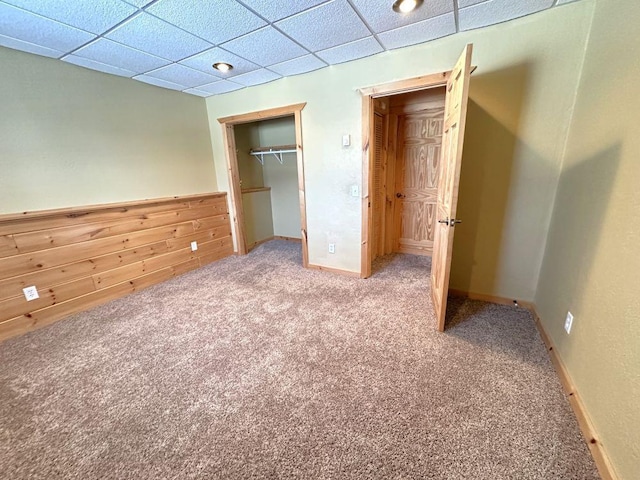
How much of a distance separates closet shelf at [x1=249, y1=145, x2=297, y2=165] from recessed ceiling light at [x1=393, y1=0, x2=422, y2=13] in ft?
8.75

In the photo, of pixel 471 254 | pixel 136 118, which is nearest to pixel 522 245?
pixel 471 254

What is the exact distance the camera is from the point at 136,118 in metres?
2.88

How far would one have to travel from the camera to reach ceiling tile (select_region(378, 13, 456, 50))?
1899mm

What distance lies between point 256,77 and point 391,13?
5.53 ft

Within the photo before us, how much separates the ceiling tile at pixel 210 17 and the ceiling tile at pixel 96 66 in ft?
4.00

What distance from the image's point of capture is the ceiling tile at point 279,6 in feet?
5.30

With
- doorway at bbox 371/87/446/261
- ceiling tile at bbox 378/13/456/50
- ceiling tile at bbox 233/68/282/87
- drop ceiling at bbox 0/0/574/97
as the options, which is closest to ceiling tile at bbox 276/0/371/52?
drop ceiling at bbox 0/0/574/97

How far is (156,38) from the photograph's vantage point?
6.51 feet

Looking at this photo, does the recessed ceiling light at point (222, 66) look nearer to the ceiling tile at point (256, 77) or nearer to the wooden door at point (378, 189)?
the ceiling tile at point (256, 77)

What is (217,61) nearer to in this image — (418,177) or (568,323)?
(418,177)

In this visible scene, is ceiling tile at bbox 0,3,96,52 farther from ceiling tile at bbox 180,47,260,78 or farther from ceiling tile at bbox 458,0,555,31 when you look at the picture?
ceiling tile at bbox 458,0,555,31

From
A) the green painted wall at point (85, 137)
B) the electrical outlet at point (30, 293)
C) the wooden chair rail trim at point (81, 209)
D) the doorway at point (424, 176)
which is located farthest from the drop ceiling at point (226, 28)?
the electrical outlet at point (30, 293)

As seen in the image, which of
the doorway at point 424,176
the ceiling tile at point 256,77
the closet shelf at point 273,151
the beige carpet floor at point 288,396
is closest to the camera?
the beige carpet floor at point 288,396

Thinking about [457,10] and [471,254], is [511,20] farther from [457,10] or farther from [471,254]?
[471,254]
